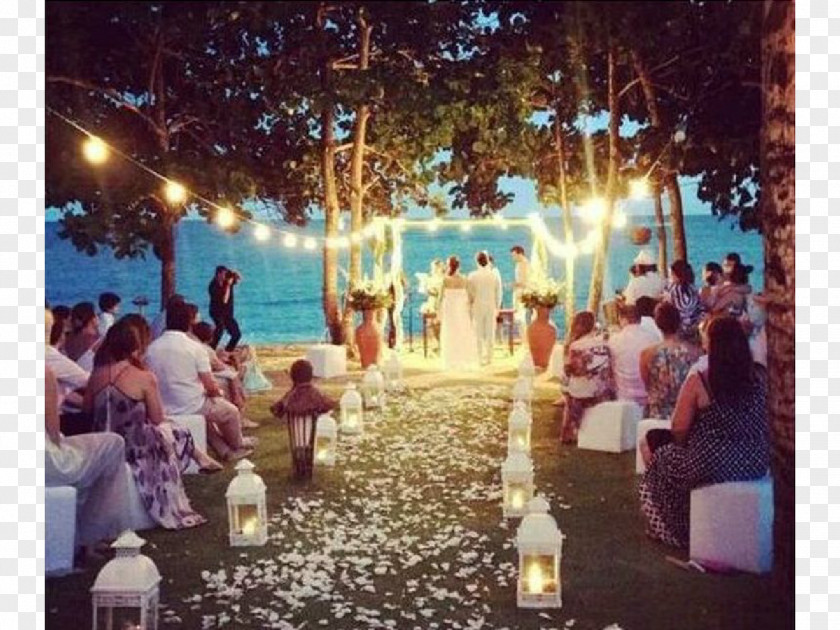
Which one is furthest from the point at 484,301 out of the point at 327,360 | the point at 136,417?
Answer: the point at 136,417

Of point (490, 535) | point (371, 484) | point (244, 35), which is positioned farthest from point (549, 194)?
point (490, 535)

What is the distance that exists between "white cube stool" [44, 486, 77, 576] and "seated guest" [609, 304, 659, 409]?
4972 mm

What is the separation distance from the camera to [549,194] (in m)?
18.9

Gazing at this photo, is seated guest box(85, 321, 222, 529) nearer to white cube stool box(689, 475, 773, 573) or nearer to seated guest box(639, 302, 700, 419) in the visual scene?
white cube stool box(689, 475, 773, 573)

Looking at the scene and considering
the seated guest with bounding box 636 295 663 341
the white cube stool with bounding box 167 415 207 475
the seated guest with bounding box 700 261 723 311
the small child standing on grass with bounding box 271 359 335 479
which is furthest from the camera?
the seated guest with bounding box 700 261 723 311

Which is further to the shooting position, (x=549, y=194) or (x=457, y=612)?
(x=549, y=194)

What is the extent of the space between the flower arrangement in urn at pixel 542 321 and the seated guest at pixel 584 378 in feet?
17.3

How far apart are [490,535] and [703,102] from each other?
9118mm

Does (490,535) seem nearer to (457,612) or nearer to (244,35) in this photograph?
(457,612)

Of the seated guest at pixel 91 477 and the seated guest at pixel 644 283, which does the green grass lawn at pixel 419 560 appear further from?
the seated guest at pixel 644 283

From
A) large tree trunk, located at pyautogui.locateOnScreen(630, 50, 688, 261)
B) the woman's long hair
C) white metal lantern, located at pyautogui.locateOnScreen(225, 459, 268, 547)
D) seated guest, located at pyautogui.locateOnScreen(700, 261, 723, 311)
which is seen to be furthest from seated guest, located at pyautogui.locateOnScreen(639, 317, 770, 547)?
large tree trunk, located at pyautogui.locateOnScreen(630, 50, 688, 261)

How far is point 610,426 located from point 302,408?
281 cm

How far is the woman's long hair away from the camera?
5965 millimetres

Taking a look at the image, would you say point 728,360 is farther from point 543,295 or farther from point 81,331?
point 543,295
